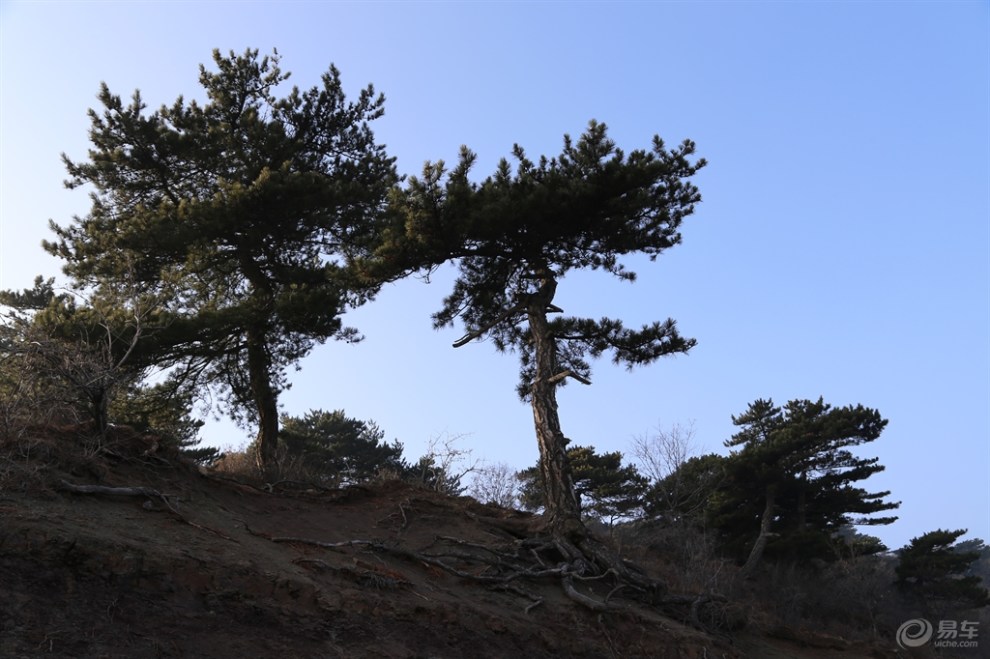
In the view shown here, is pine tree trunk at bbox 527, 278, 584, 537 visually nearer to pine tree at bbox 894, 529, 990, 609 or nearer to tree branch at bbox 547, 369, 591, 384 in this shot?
tree branch at bbox 547, 369, 591, 384

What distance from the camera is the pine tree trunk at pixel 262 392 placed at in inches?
623

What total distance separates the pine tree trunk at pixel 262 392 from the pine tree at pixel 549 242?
4433 mm

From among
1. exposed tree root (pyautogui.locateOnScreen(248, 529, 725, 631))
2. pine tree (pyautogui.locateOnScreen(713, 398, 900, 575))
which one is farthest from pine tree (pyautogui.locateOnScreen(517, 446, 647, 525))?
exposed tree root (pyautogui.locateOnScreen(248, 529, 725, 631))

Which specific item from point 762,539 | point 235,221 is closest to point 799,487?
point 762,539

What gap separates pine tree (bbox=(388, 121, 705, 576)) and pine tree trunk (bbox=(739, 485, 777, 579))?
53.0ft

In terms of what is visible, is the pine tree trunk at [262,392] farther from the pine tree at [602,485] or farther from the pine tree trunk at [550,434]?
the pine tree at [602,485]

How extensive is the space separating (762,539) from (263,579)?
25056 mm

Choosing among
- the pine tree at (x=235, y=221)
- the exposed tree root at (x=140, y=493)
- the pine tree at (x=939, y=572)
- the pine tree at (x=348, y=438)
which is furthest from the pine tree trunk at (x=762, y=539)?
the exposed tree root at (x=140, y=493)

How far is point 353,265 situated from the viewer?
1312cm

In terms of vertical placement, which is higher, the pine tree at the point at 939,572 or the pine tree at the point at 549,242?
the pine tree at the point at 549,242

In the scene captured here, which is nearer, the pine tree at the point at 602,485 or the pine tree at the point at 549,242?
the pine tree at the point at 549,242

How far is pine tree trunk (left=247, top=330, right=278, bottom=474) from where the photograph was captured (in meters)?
15.8

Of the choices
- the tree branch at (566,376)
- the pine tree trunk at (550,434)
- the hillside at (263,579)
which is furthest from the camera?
the tree branch at (566,376)

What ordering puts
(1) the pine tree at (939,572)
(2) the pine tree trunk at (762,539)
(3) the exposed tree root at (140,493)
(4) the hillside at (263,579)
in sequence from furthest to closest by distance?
(1) the pine tree at (939,572) < (2) the pine tree trunk at (762,539) < (3) the exposed tree root at (140,493) < (4) the hillside at (263,579)
